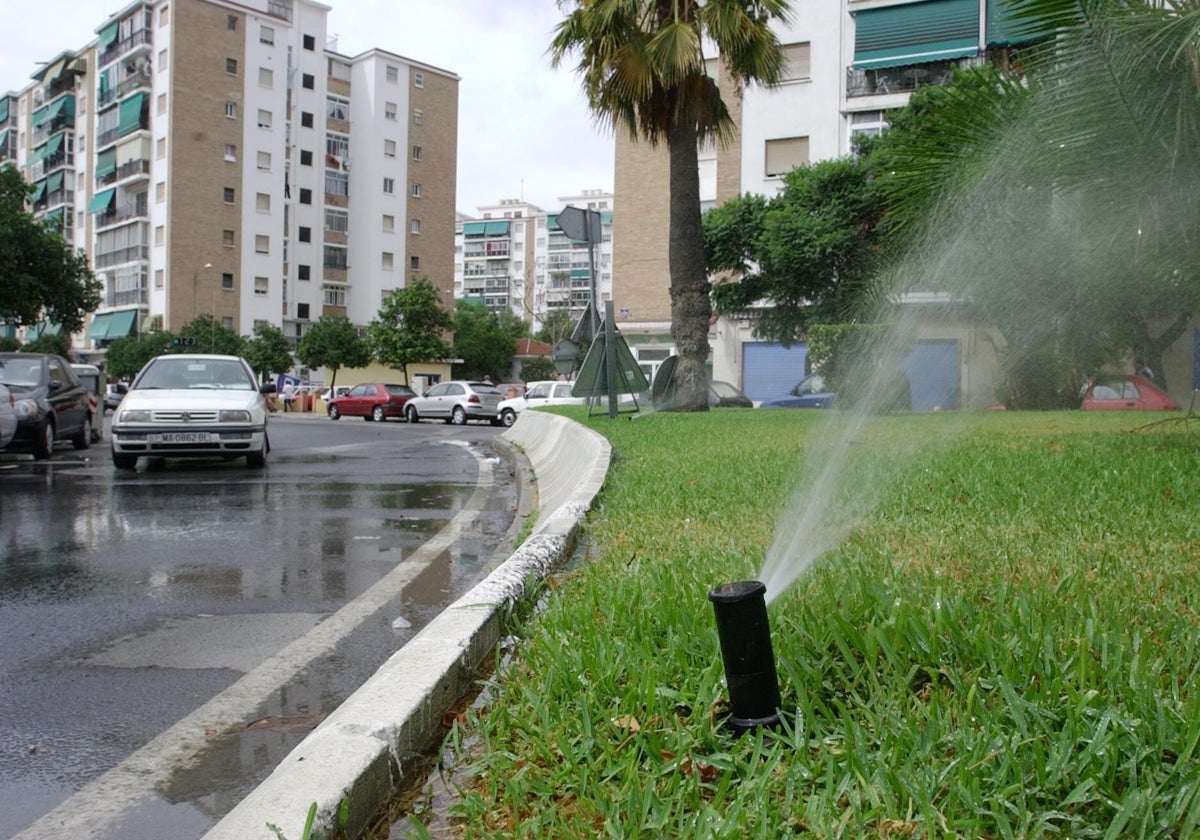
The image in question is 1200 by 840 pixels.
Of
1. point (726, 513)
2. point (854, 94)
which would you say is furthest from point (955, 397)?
point (854, 94)

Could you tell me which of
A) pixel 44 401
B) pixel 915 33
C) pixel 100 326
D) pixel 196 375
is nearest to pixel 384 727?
pixel 196 375

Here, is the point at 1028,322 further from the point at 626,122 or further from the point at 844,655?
the point at 626,122

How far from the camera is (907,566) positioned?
4086 mm

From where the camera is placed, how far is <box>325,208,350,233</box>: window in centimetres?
6912

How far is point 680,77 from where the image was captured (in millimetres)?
17266

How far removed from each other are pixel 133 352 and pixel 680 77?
4804cm

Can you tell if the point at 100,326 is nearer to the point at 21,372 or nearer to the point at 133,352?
the point at 133,352

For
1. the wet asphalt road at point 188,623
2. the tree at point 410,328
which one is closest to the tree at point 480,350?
the tree at point 410,328

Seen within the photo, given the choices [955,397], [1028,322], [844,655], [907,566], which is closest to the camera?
[844,655]

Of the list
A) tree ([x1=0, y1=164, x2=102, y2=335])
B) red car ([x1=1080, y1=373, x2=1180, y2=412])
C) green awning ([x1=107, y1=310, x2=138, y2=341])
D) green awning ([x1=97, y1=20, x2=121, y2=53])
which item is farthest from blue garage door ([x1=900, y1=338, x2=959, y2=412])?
green awning ([x1=97, y1=20, x2=121, y2=53])

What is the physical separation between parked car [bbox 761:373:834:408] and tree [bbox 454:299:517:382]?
4353cm

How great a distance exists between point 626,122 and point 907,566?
16127 mm

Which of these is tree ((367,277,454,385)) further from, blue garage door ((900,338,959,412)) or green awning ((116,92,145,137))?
blue garage door ((900,338,959,412))

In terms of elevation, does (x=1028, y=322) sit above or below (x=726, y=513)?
above
